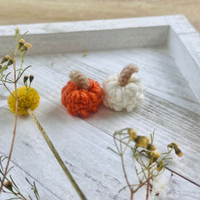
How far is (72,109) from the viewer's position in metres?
0.63

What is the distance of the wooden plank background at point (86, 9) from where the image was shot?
1005 mm

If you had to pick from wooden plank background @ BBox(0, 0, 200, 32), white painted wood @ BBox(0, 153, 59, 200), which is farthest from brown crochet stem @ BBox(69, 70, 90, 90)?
wooden plank background @ BBox(0, 0, 200, 32)

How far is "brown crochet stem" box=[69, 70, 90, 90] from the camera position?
0.60 meters

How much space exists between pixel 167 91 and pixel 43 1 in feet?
2.34

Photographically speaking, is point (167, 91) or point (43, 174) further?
point (167, 91)

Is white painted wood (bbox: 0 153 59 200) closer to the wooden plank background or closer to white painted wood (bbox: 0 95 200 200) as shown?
white painted wood (bbox: 0 95 200 200)

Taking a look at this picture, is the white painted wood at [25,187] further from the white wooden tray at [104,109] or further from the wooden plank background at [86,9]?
the wooden plank background at [86,9]

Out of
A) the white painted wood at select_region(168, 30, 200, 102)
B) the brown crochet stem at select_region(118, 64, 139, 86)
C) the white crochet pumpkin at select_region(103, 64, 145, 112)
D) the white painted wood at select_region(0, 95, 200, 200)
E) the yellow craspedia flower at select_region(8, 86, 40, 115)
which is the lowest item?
the white painted wood at select_region(0, 95, 200, 200)

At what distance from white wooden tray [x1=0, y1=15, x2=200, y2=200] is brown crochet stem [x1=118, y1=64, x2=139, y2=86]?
9 centimetres

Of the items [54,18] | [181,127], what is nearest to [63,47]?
[54,18]

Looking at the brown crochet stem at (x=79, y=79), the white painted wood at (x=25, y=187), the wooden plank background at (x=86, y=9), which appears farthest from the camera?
the wooden plank background at (x=86, y=9)

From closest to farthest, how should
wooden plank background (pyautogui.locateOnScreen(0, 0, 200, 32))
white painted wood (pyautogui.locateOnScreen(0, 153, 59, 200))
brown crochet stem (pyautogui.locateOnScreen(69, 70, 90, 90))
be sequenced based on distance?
white painted wood (pyautogui.locateOnScreen(0, 153, 59, 200))
brown crochet stem (pyautogui.locateOnScreen(69, 70, 90, 90))
wooden plank background (pyautogui.locateOnScreen(0, 0, 200, 32))

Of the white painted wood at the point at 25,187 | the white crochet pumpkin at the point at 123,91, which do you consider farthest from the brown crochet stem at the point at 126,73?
the white painted wood at the point at 25,187

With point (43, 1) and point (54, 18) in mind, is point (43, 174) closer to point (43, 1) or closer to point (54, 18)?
point (54, 18)
